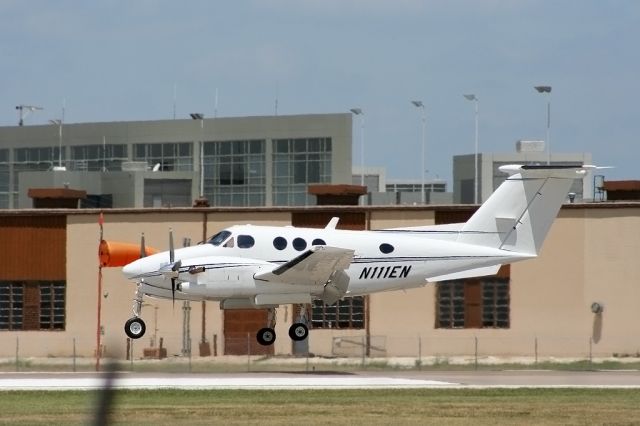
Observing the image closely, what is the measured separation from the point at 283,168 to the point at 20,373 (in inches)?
2602

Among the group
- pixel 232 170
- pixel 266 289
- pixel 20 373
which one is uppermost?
pixel 232 170

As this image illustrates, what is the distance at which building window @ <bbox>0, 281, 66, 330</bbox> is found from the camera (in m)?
59.8

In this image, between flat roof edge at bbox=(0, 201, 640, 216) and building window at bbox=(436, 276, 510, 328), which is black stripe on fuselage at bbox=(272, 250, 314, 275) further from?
building window at bbox=(436, 276, 510, 328)

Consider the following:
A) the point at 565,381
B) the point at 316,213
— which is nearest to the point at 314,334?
the point at 316,213

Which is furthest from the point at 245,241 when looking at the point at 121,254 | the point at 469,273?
→ the point at 469,273

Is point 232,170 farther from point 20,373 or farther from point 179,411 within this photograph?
point 179,411

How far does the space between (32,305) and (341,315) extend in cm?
1419

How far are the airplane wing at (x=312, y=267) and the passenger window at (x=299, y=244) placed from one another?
102cm

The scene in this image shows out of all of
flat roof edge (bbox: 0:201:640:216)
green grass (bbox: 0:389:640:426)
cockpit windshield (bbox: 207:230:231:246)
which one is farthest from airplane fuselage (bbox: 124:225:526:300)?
flat roof edge (bbox: 0:201:640:216)

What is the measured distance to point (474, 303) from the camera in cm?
5859

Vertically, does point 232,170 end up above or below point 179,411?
above

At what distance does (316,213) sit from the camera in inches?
2366

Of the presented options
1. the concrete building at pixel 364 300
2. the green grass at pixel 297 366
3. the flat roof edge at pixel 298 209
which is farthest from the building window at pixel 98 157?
the green grass at pixel 297 366

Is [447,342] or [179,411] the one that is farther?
[447,342]
